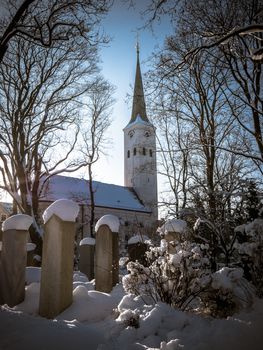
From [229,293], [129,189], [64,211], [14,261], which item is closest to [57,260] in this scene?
[64,211]

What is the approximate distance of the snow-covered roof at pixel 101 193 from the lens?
38844 mm

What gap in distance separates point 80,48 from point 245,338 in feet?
40.3

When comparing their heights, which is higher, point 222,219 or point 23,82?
point 23,82

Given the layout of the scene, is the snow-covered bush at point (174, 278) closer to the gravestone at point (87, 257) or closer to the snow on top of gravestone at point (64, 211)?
the snow on top of gravestone at point (64, 211)

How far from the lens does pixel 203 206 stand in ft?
31.8

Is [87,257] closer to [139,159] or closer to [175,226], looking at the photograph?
[175,226]

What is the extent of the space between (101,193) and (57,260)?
38.4 metres

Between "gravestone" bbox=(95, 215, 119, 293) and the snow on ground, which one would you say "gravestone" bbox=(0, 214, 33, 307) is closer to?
"gravestone" bbox=(95, 215, 119, 293)

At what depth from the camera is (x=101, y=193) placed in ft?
145

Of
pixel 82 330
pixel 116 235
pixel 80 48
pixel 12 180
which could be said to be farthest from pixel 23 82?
pixel 82 330

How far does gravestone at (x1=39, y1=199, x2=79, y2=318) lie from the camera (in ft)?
19.4

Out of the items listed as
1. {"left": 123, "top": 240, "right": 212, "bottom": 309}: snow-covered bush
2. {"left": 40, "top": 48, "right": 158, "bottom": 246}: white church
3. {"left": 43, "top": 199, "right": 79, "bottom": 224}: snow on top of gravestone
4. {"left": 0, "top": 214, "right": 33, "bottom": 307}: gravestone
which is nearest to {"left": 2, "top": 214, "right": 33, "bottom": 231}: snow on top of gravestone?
{"left": 0, "top": 214, "right": 33, "bottom": 307}: gravestone

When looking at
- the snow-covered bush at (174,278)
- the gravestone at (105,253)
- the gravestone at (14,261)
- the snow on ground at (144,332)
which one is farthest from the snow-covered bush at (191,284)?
the gravestone at (14,261)

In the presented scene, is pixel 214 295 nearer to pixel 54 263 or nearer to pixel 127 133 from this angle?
pixel 54 263
